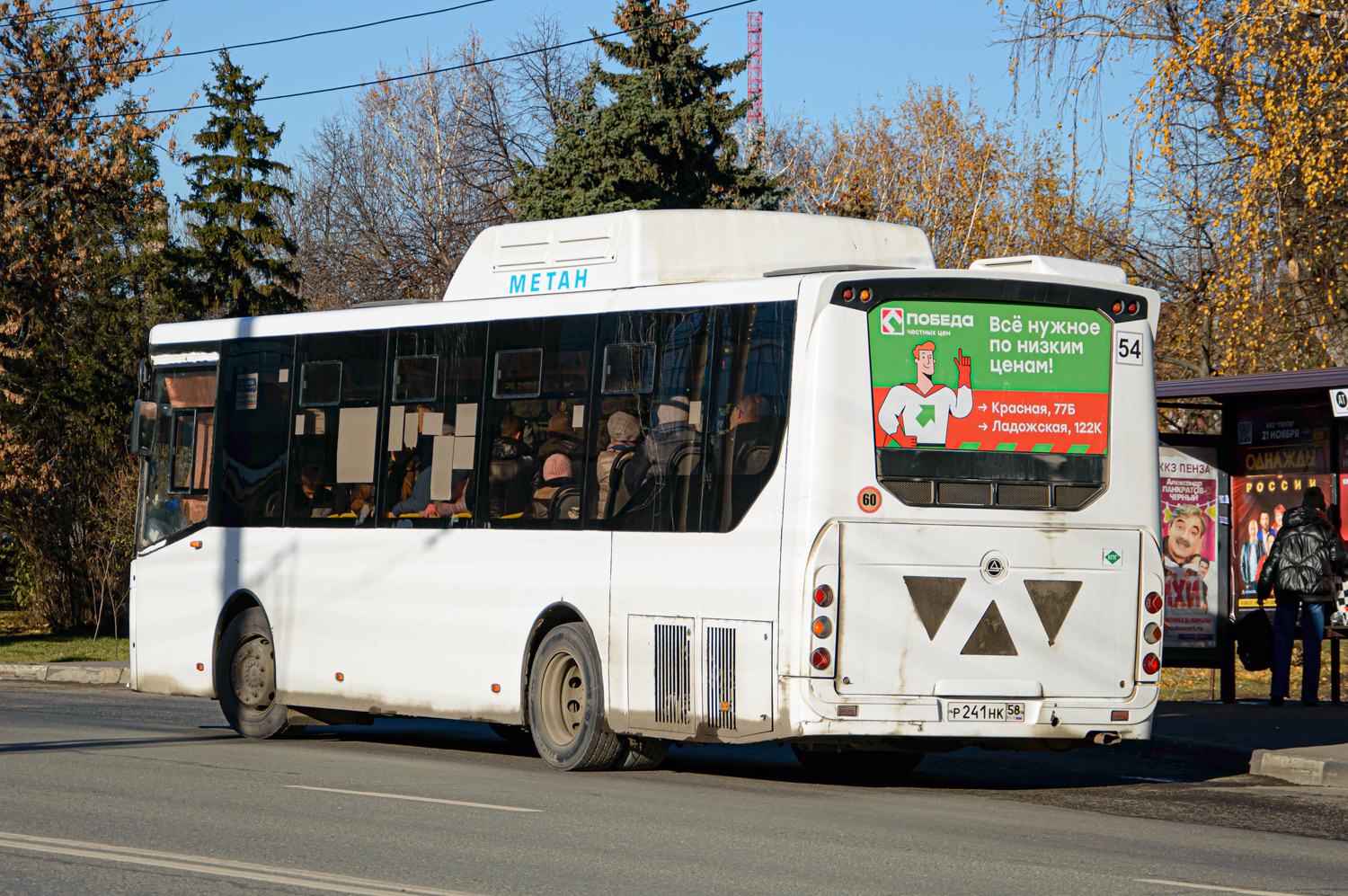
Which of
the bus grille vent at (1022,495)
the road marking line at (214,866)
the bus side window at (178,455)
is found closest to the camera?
the road marking line at (214,866)

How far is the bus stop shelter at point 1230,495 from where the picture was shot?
1659 centimetres

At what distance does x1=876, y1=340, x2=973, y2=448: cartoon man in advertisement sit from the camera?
10.2m

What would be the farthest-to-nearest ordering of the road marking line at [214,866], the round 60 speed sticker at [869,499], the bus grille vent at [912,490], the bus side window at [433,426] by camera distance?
the bus side window at [433,426] < the bus grille vent at [912,490] < the round 60 speed sticker at [869,499] < the road marking line at [214,866]

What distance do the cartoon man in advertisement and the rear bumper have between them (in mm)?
1555

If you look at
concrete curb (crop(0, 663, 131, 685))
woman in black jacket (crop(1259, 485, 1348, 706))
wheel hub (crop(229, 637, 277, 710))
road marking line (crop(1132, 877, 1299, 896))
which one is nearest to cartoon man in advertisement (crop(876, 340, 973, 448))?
road marking line (crop(1132, 877, 1299, 896))

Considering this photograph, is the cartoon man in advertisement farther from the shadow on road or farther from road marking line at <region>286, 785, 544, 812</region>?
road marking line at <region>286, 785, 544, 812</region>

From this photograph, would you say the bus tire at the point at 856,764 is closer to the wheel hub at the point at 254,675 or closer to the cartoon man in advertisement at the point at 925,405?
the cartoon man in advertisement at the point at 925,405

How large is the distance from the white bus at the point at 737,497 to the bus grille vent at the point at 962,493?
0.5 inches

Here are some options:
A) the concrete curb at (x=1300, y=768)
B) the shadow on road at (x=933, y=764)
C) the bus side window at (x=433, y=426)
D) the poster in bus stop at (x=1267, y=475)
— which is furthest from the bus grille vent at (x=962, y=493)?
the poster in bus stop at (x=1267, y=475)

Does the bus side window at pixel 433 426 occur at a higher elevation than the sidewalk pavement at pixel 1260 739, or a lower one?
higher

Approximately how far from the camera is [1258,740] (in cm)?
1375

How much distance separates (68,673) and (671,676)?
1370 centimetres

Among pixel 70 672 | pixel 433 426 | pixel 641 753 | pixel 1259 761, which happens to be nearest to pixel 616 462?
pixel 433 426

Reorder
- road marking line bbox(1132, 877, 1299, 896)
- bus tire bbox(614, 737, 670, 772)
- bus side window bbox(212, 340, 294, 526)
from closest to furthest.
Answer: road marking line bbox(1132, 877, 1299, 896), bus tire bbox(614, 737, 670, 772), bus side window bbox(212, 340, 294, 526)
